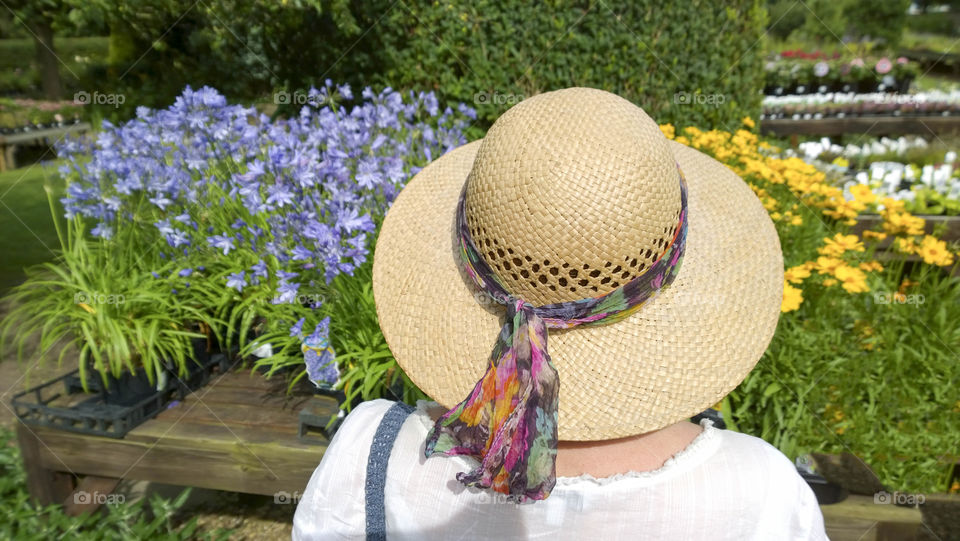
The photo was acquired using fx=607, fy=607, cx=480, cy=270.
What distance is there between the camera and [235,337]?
3.13m

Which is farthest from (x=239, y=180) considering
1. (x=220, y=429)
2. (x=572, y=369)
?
(x=572, y=369)

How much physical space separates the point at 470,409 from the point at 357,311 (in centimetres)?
156

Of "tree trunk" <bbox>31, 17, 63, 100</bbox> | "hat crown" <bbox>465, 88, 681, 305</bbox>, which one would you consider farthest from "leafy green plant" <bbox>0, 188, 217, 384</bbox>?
"tree trunk" <bbox>31, 17, 63, 100</bbox>

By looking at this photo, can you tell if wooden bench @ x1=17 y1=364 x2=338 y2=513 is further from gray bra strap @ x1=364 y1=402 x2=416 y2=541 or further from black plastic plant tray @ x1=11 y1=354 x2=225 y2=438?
gray bra strap @ x1=364 y1=402 x2=416 y2=541

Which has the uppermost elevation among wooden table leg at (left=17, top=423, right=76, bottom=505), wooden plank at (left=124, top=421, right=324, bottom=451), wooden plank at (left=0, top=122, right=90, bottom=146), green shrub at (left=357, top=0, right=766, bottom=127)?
wooden plank at (left=0, top=122, right=90, bottom=146)

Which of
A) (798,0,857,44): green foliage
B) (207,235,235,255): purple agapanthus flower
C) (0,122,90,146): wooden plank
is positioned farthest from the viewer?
(798,0,857,44): green foliage

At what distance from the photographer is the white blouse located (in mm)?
985

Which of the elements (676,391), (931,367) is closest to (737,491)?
(676,391)

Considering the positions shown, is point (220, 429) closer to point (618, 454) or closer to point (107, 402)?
point (107, 402)

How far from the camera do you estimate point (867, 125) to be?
694 centimetres

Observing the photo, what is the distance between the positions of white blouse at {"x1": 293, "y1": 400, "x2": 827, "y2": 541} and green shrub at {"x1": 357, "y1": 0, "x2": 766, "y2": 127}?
4509 mm

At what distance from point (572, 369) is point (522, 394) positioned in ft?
0.48

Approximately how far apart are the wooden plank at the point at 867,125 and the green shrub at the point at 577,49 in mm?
1546

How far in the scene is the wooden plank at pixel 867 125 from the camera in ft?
22.4
